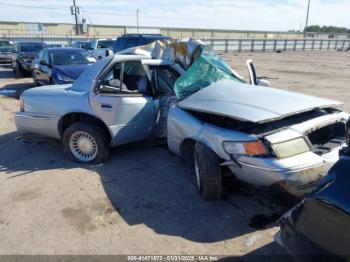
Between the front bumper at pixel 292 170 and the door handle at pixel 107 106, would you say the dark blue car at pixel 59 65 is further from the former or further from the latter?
the front bumper at pixel 292 170

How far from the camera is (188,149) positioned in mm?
4023

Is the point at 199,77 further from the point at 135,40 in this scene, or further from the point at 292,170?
the point at 135,40

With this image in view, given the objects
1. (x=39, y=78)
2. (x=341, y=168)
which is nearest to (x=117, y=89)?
(x=341, y=168)

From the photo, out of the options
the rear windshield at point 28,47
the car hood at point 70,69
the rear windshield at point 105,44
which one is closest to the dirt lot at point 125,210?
the car hood at point 70,69

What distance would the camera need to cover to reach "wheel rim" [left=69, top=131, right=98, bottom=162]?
15.2 ft

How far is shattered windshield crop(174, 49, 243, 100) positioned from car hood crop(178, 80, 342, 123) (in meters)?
0.24

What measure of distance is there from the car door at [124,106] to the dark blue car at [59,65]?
454 centimetres

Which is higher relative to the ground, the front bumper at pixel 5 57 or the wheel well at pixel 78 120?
the wheel well at pixel 78 120

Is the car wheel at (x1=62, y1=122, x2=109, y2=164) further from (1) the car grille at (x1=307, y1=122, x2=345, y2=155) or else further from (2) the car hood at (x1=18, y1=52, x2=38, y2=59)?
(2) the car hood at (x1=18, y1=52, x2=38, y2=59)

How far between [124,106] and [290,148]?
2424 mm

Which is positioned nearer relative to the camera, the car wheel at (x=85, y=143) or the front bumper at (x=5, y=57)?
the car wheel at (x=85, y=143)

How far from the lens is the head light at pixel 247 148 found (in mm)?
2916

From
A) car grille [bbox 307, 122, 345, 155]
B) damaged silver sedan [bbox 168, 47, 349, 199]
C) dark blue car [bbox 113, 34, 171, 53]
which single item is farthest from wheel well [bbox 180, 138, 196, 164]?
dark blue car [bbox 113, 34, 171, 53]

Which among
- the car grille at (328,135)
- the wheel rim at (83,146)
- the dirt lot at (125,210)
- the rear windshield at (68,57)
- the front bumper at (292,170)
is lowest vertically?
the dirt lot at (125,210)
